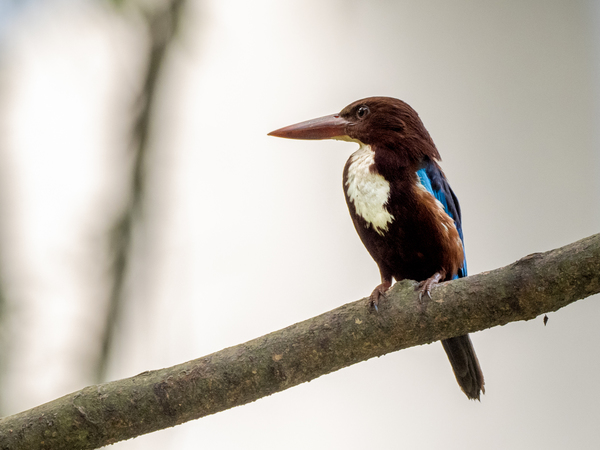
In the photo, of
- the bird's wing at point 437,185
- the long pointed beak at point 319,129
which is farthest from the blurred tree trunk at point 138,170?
the bird's wing at point 437,185

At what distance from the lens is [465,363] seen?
1363 millimetres

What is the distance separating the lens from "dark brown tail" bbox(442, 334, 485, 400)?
1.36 metres

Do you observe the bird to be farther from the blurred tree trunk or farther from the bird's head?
the blurred tree trunk

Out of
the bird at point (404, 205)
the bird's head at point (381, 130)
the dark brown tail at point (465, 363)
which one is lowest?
the dark brown tail at point (465, 363)

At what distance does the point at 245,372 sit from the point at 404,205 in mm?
516

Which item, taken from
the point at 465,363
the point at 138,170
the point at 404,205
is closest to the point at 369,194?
the point at 404,205

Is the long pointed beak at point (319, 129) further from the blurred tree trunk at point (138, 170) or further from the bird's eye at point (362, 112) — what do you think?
the blurred tree trunk at point (138, 170)

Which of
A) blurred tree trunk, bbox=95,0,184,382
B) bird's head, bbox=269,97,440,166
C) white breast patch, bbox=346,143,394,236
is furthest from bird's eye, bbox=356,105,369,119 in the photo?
blurred tree trunk, bbox=95,0,184,382

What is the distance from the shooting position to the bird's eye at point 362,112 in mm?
1464

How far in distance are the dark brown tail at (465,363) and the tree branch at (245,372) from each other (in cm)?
35

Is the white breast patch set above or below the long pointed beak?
below

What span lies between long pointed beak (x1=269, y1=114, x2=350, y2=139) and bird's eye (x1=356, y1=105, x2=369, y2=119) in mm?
36

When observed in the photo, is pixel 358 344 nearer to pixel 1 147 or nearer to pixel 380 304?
pixel 380 304

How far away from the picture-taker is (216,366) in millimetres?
1040
